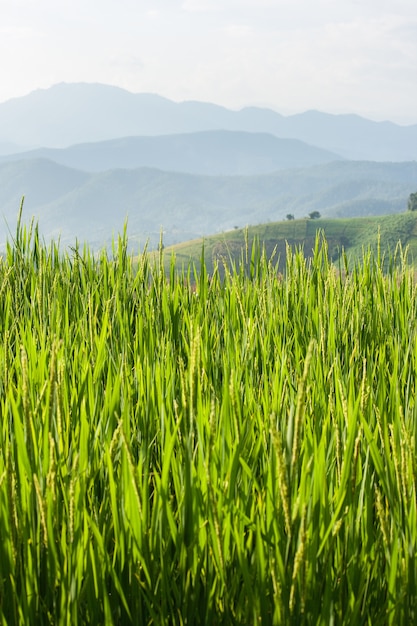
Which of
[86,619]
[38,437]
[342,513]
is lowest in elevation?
[86,619]

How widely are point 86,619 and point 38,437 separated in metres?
0.44

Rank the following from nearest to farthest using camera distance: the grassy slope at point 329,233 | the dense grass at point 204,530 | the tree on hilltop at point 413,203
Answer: the dense grass at point 204,530
the grassy slope at point 329,233
the tree on hilltop at point 413,203

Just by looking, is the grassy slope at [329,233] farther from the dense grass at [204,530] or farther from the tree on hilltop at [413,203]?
the dense grass at [204,530]

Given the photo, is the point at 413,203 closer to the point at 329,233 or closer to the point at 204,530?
the point at 329,233

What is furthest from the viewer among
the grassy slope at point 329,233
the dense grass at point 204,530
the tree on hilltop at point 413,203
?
the tree on hilltop at point 413,203

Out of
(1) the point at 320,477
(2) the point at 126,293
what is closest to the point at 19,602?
(1) the point at 320,477

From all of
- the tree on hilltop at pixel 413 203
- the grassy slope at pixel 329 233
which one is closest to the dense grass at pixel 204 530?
the grassy slope at pixel 329 233

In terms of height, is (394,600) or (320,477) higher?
(320,477)

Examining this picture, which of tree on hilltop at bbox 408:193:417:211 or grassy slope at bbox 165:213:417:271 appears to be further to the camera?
tree on hilltop at bbox 408:193:417:211

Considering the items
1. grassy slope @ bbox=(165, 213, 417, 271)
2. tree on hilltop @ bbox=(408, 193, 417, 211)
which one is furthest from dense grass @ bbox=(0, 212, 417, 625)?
tree on hilltop @ bbox=(408, 193, 417, 211)

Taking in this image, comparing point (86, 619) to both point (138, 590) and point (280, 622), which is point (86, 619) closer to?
point (138, 590)

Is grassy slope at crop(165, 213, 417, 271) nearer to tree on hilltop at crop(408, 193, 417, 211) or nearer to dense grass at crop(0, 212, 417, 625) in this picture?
tree on hilltop at crop(408, 193, 417, 211)

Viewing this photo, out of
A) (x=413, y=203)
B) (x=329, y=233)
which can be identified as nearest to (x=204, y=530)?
(x=329, y=233)

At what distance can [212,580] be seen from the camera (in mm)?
1233
